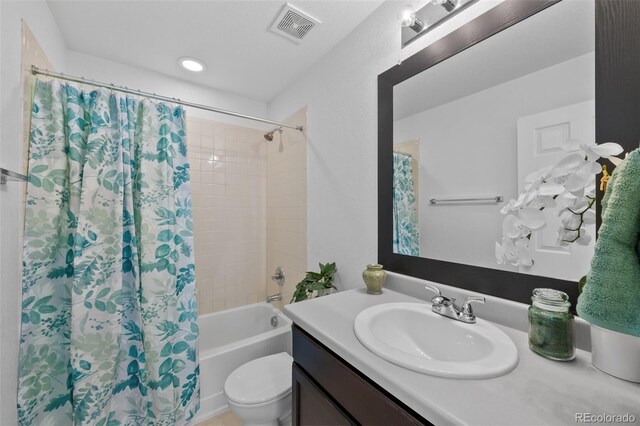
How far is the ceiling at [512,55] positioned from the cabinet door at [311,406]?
118 cm

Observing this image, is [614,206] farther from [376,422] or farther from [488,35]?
[488,35]

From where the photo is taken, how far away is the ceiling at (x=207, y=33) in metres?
1.30

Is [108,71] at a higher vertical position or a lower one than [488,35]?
higher

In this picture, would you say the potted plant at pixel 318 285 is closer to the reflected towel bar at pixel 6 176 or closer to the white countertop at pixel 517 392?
the white countertop at pixel 517 392

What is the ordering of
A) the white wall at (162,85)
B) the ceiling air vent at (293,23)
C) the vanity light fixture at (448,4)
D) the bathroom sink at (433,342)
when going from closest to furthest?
the bathroom sink at (433,342) → the vanity light fixture at (448,4) → the ceiling air vent at (293,23) → the white wall at (162,85)

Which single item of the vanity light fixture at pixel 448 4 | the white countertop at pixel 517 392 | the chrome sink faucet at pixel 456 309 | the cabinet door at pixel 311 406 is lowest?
the cabinet door at pixel 311 406

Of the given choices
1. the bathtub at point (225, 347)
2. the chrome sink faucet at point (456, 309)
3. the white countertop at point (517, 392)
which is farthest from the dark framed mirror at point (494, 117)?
the bathtub at point (225, 347)

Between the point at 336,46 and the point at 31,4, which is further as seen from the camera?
the point at 336,46

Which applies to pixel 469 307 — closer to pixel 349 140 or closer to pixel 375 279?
pixel 375 279

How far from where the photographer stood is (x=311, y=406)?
0.84 meters

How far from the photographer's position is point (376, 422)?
1.94 ft

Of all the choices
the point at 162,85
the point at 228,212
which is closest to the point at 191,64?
the point at 162,85

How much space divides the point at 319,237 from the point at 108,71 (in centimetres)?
199

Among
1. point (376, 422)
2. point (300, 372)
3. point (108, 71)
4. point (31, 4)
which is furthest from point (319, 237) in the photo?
point (108, 71)
